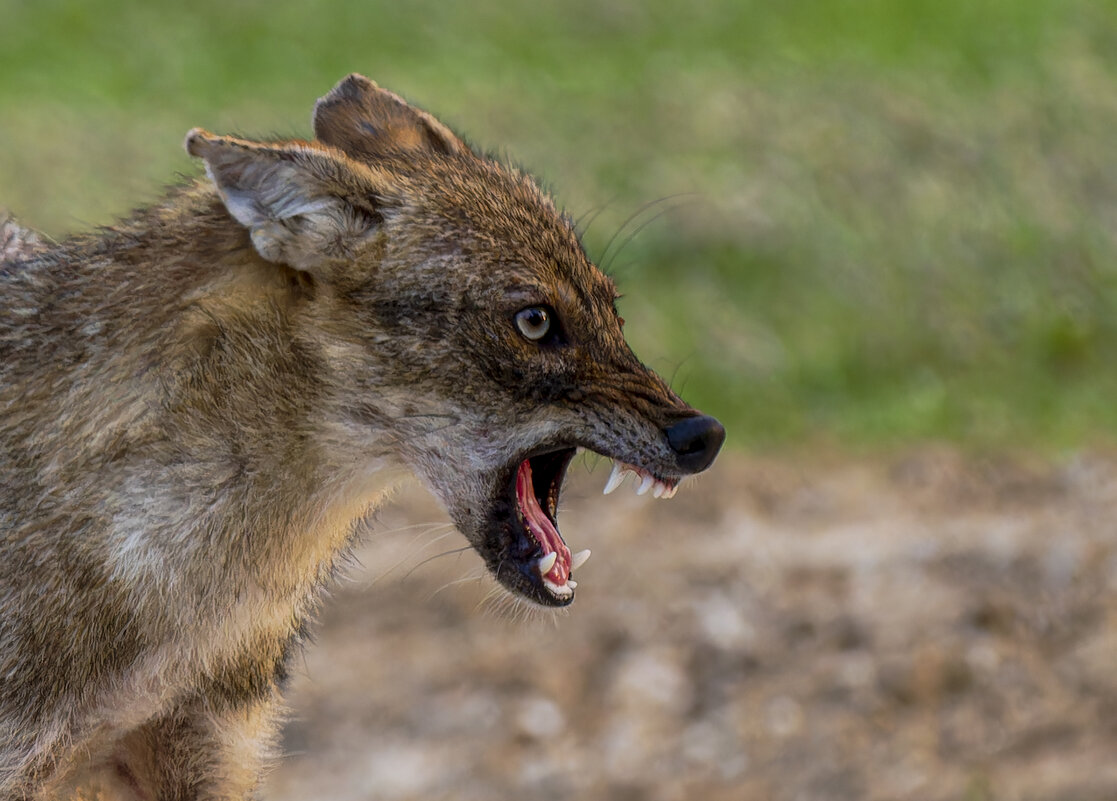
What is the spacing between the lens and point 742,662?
22.5 ft

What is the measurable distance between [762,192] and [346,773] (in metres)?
6.25

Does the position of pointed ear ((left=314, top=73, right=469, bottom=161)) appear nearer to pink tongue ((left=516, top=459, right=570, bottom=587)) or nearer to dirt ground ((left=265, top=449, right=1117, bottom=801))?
pink tongue ((left=516, top=459, right=570, bottom=587))

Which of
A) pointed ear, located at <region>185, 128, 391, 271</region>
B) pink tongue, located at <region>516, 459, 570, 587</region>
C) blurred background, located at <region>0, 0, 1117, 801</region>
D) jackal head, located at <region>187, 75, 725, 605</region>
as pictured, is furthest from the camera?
blurred background, located at <region>0, 0, 1117, 801</region>

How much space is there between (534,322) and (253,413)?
26.6 inches

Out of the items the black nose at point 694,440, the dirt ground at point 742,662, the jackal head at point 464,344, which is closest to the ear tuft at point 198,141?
the jackal head at point 464,344

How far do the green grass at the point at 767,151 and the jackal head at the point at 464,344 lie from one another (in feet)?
17.3

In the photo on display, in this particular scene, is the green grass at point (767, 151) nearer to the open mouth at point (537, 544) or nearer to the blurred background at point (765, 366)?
the blurred background at point (765, 366)

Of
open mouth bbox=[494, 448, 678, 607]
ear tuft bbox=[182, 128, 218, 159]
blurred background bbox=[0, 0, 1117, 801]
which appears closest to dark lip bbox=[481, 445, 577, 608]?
open mouth bbox=[494, 448, 678, 607]

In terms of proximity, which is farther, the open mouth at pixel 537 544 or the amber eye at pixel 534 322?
the open mouth at pixel 537 544

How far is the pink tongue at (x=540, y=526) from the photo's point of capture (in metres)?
3.76

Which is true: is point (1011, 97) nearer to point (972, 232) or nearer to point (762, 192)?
point (972, 232)

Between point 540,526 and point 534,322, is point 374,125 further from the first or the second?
point 540,526

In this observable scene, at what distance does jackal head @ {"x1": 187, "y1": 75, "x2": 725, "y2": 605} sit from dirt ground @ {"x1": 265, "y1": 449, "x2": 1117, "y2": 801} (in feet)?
9.08

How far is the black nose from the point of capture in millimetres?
3648
